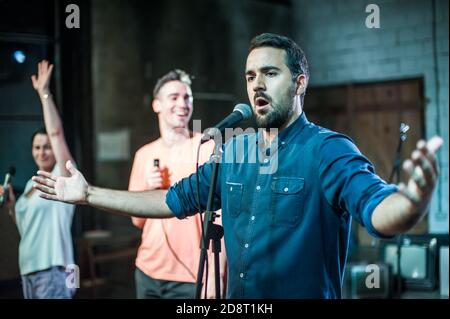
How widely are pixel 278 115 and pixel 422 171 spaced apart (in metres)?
0.61

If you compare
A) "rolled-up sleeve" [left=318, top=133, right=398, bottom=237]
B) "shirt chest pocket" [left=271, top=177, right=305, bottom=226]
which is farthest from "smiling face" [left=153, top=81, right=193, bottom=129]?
"rolled-up sleeve" [left=318, top=133, right=398, bottom=237]

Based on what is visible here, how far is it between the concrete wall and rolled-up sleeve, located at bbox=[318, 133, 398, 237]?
3.01 m

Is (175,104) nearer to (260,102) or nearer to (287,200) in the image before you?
(260,102)

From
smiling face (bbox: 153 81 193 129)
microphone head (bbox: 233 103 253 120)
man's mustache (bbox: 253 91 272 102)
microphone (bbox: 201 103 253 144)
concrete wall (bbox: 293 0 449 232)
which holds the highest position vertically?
concrete wall (bbox: 293 0 449 232)

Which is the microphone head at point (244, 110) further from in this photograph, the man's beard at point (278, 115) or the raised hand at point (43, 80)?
the raised hand at point (43, 80)

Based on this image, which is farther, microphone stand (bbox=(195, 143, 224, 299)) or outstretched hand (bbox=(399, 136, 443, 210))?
microphone stand (bbox=(195, 143, 224, 299))

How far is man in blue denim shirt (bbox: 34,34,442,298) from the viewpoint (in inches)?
62.2

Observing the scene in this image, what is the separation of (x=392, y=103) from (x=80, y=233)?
10.2ft

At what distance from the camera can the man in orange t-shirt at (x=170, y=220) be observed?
238cm

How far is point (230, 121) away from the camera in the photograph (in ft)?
5.53

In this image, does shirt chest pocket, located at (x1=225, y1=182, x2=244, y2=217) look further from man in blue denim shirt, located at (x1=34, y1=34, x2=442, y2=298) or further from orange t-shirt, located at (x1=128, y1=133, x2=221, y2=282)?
orange t-shirt, located at (x1=128, y1=133, x2=221, y2=282)

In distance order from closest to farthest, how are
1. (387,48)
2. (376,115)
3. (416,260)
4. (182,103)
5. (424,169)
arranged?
(424,169) < (182,103) < (416,260) < (387,48) < (376,115)

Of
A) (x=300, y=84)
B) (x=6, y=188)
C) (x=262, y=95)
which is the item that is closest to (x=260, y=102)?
(x=262, y=95)

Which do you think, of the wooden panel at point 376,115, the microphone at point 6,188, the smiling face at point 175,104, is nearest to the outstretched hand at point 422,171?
the smiling face at point 175,104
